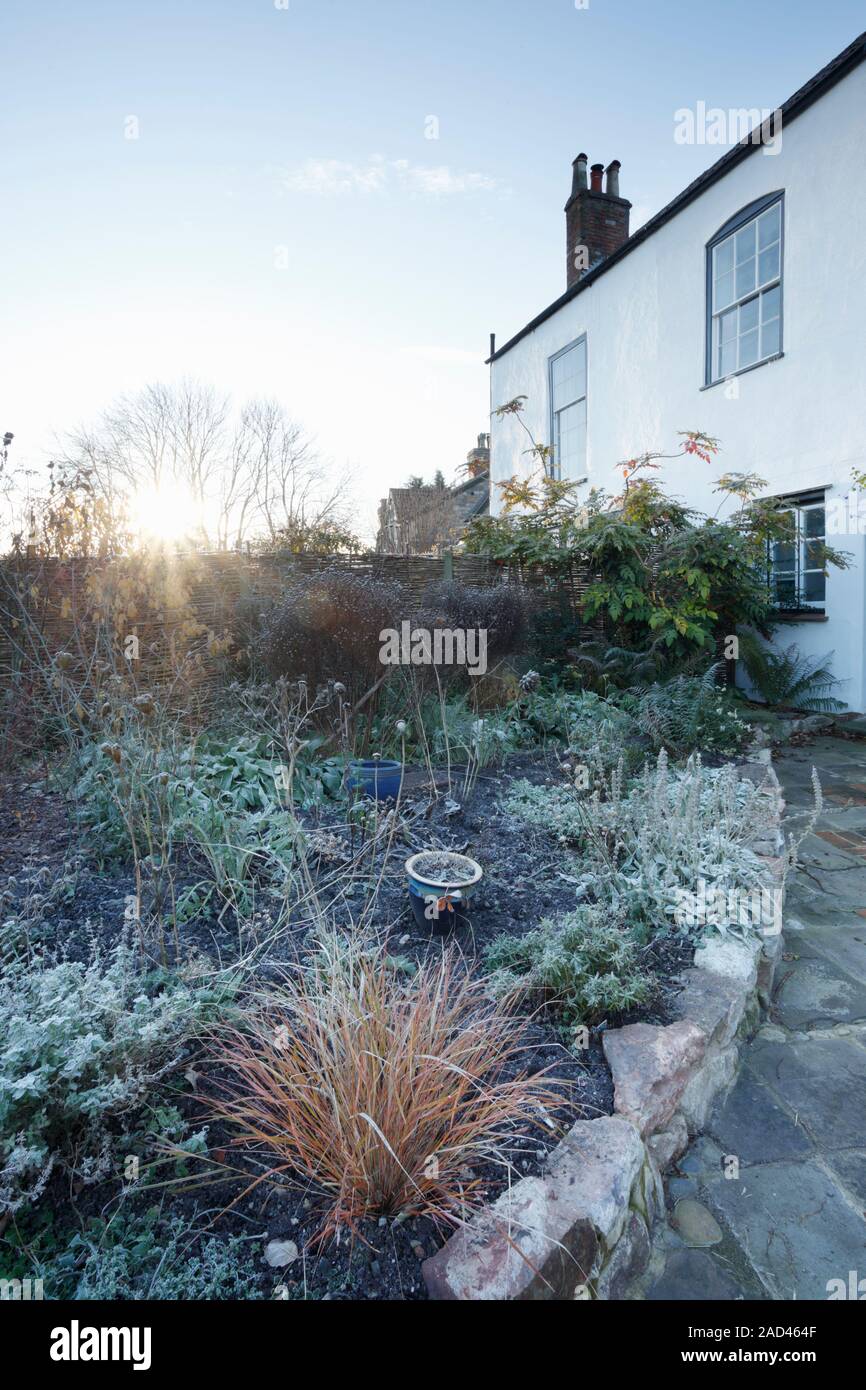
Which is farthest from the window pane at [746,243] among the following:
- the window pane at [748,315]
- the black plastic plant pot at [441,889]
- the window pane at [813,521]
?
the black plastic plant pot at [441,889]

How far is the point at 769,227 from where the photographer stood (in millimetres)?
7137

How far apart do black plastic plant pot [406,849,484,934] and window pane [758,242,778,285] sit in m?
7.42

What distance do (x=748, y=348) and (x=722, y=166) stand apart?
6.26 feet

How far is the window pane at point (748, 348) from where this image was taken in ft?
24.3

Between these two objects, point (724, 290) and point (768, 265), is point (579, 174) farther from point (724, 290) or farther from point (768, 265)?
point (768, 265)

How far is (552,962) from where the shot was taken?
204 cm

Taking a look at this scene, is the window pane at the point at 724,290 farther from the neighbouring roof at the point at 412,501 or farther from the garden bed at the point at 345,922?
the neighbouring roof at the point at 412,501

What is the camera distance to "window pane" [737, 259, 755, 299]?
7.38 m

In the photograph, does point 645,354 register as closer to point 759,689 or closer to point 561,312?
point 561,312

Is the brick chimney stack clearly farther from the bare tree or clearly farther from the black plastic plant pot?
the black plastic plant pot
